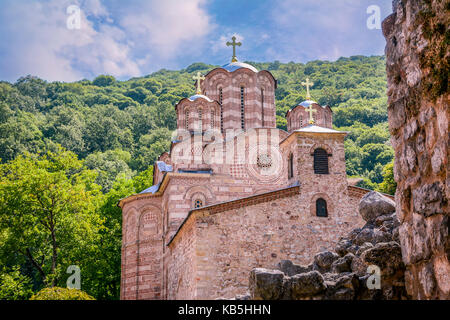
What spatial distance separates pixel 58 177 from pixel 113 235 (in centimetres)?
697

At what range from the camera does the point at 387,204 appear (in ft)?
37.4

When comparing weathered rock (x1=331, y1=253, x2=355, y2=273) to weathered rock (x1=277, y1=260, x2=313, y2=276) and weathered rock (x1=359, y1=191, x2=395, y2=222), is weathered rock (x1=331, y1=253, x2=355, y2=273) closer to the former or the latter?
weathered rock (x1=359, y1=191, x2=395, y2=222)

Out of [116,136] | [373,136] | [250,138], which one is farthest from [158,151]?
[250,138]

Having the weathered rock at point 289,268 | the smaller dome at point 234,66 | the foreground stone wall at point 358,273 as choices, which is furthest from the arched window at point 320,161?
the smaller dome at point 234,66

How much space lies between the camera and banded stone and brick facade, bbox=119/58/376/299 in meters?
15.6

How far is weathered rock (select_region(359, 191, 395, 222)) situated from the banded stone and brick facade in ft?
14.9

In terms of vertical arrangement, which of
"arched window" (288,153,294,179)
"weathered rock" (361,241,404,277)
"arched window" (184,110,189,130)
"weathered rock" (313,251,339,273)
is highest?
"arched window" (184,110,189,130)

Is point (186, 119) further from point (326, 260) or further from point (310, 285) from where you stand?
point (310, 285)

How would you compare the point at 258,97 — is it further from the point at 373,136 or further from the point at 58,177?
the point at 373,136

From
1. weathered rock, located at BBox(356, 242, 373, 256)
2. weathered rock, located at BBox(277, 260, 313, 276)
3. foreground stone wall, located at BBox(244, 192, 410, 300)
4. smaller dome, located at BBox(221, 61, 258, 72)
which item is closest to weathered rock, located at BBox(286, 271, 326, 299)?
foreground stone wall, located at BBox(244, 192, 410, 300)

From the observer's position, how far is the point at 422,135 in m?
5.23

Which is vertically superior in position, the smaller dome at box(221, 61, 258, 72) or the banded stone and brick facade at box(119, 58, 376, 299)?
the smaller dome at box(221, 61, 258, 72)

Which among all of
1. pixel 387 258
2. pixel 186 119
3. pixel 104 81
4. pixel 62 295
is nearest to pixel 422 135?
pixel 387 258

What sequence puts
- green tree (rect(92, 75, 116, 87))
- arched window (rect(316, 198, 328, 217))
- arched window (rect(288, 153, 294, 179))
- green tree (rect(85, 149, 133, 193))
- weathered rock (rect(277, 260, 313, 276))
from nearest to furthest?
weathered rock (rect(277, 260, 313, 276)) → arched window (rect(316, 198, 328, 217)) → arched window (rect(288, 153, 294, 179)) → green tree (rect(85, 149, 133, 193)) → green tree (rect(92, 75, 116, 87))
